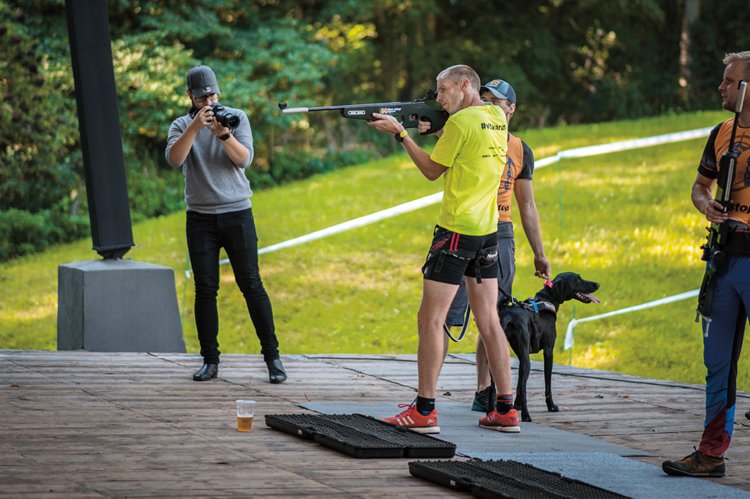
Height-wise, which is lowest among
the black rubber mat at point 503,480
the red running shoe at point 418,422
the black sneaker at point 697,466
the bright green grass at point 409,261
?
the bright green grass at point 409,261

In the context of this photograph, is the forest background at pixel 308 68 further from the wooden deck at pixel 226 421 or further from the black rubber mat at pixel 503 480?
the black rubber mat at pixel 503 480

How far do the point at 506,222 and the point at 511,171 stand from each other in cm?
24

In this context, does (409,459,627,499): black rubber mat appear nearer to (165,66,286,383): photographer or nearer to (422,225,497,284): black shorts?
(422,225,497,284): black shorts

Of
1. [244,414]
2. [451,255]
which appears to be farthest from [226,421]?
[451,255]

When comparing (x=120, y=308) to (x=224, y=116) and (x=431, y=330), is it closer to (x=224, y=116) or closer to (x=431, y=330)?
(x=224, y=116)

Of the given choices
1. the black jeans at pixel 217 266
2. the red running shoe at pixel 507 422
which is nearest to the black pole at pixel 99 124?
the black jeans at pixel 217 266

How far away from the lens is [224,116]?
19.6ft

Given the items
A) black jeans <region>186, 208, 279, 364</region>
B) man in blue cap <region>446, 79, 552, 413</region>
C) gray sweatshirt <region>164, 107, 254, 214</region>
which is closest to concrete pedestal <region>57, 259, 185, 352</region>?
black jeans <region>186, 208, 279, 364</region>

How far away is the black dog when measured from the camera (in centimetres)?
571

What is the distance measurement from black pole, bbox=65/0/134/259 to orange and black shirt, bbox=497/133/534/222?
2.75 metres

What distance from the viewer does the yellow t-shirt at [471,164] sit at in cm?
496

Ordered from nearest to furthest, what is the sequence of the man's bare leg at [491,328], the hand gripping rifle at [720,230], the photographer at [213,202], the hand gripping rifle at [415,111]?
the hand gripping rifle at [720,230]
the man's bare leg at [491,328]
the hand gripping rifle at [415,111]
the photographer at [213,202]

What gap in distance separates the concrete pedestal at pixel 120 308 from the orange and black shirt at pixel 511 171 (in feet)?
8.11

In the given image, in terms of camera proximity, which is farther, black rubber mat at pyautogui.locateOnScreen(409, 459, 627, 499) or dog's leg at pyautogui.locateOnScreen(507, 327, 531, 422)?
dog's leg at pyautogui.locateOnScreen(507, 327, 531, 422)
